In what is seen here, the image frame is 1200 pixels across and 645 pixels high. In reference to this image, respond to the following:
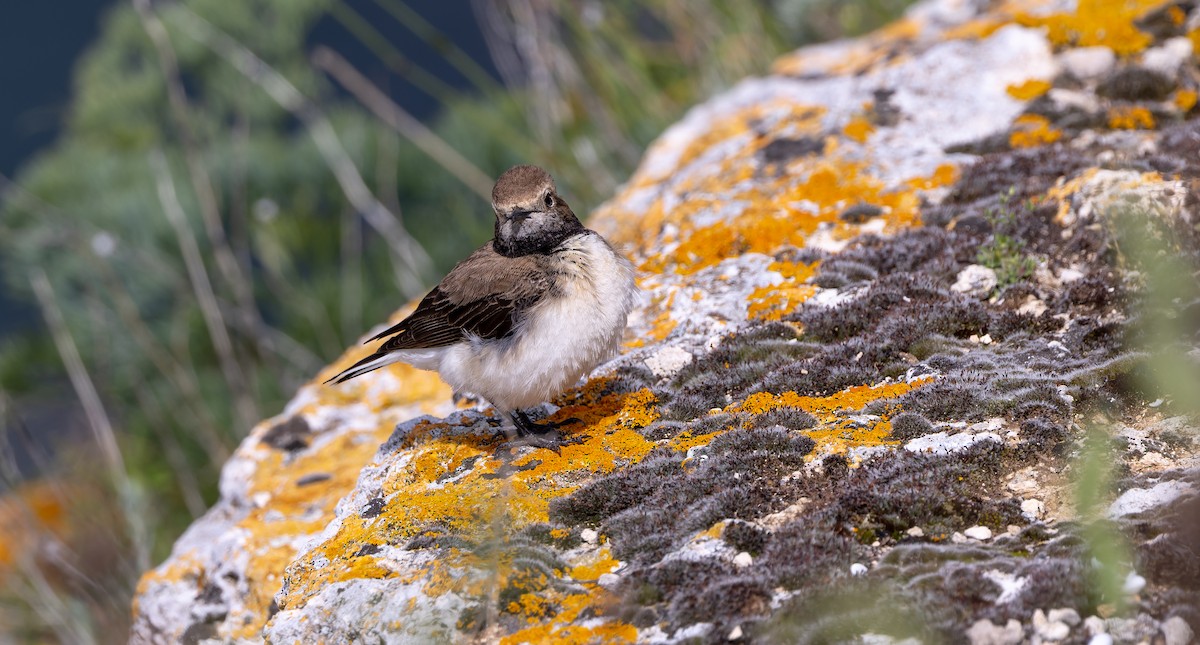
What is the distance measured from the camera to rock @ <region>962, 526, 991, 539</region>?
125 inches

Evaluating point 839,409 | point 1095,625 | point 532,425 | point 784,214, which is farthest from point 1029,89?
point 1095,625

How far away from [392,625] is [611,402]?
159 cm

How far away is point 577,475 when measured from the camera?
402 cm

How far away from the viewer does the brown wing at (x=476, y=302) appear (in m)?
4.69

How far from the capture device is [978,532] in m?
3.19

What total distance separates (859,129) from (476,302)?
2.68 metres

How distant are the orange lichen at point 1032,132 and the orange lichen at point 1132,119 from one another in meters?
0.28

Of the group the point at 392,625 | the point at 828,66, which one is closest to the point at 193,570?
the point at 392,625

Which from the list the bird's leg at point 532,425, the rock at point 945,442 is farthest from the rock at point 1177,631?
the bird's leg at point 532,425

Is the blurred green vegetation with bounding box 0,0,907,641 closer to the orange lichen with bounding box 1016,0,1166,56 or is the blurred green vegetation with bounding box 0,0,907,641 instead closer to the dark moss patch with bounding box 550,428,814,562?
the orange lichen with bounding box 1016,0,1166,56

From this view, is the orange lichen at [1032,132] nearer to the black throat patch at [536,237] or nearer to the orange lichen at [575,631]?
the black throat patch at [536,237]

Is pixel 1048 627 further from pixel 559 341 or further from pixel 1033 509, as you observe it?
pixel 559 341

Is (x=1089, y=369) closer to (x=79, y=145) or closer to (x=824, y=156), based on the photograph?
(x=824, y=156)

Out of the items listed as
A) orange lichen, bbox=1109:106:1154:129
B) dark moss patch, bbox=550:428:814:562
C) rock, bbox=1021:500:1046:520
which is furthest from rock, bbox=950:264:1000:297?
orange lichen, bbox=1109:106:1154:129
